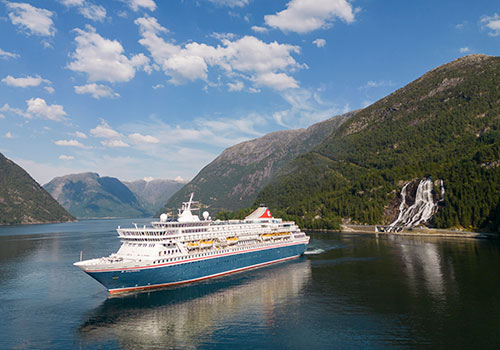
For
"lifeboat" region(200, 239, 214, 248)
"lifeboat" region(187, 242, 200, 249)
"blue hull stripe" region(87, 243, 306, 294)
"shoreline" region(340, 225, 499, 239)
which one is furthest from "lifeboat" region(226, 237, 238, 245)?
"shoreline" region(340, 225, 499, 239)

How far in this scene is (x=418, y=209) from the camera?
182 metres

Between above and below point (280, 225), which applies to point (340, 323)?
below

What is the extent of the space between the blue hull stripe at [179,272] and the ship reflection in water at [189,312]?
184 cm

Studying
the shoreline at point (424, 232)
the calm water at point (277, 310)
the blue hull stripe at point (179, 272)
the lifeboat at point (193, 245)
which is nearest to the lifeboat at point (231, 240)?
the blue hull stripe at point (179, 272)

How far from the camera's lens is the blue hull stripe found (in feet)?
194

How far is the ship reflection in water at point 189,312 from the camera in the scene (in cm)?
4359

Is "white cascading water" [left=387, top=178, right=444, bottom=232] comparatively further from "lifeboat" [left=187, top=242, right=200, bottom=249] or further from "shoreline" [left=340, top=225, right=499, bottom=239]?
"lifeboat" [left=187, top=242, right=200, bottom=249]

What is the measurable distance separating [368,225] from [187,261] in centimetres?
15068

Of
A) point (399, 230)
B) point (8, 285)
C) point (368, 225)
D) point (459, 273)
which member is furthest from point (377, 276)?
point (368, 225)

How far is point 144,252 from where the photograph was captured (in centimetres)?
6362

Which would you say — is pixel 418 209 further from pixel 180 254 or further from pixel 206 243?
pixel 180 254

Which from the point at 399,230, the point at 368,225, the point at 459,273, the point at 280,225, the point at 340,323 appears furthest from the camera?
the point at 368,225

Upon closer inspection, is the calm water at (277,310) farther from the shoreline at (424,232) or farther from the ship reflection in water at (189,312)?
the shoreline at (424,232)

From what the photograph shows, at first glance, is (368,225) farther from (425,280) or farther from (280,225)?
(425,280)
